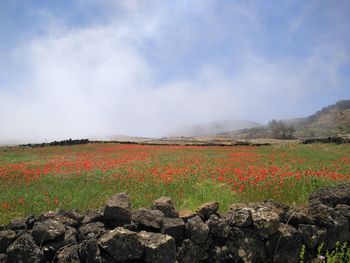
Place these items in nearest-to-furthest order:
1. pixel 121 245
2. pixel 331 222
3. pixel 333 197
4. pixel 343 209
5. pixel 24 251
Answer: pixel 24 251 → pixel 121 245 → pixel 331 222 → pixel 343 209 → pixel 333 197

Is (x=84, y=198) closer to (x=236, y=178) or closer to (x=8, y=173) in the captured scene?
(x=236, y=178)

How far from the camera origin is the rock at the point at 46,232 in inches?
233

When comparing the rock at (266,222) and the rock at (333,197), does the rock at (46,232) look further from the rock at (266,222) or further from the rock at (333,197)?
the rock at (333,197)

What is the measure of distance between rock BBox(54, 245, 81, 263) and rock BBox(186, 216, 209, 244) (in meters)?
2.08

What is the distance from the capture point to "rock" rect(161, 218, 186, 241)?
6.48m

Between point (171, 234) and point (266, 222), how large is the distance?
72.3 inches

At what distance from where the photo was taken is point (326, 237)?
7445 mm

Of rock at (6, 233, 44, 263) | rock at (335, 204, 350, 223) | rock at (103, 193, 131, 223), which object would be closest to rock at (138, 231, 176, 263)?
rock at (103, 193, 131, 223)

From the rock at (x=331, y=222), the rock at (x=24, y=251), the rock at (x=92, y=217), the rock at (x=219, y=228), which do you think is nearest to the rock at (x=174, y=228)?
the rock at (x=219, y=228)

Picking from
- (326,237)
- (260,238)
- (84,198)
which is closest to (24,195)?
(84,198)

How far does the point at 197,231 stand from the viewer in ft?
21.6

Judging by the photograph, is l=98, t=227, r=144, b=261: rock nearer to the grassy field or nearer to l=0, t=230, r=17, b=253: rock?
l=0, t=230, r=17, b=253: rock

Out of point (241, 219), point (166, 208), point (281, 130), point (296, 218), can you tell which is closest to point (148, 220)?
point (166, 208)

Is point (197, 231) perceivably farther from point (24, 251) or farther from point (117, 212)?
point (24, 251)
